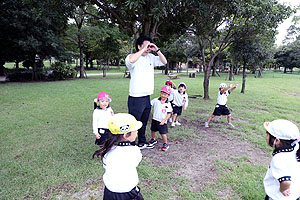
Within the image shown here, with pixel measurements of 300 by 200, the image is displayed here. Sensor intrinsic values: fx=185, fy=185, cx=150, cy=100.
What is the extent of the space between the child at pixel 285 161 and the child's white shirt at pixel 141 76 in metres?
2.05

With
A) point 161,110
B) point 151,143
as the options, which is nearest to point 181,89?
point 161,110

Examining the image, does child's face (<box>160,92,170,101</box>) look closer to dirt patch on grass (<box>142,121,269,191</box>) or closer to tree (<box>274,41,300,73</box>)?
dirt patch on grass (<box>142,121,269,191</box>)

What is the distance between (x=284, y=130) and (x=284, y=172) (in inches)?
14.4

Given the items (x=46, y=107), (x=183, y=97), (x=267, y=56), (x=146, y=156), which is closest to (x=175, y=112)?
(x=183, y=97)

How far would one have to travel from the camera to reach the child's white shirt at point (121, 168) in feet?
5.46

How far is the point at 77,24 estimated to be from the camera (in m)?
19.7

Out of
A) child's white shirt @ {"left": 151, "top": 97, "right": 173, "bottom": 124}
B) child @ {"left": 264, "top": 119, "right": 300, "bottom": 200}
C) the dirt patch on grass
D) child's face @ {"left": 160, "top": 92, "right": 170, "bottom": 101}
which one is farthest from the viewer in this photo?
child's white shirt @ {"left": 151, "top": 97, "right": 173, "bottom": 124}

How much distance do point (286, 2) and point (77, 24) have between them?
1856 centimetres

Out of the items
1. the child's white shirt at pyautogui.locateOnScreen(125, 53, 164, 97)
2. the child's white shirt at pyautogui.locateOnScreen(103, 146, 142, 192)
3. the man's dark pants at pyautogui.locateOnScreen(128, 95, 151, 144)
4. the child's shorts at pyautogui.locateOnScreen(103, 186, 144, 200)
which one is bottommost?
the child's shorts at pyautogui.locateOnScreen(103, 186, 144, 200)

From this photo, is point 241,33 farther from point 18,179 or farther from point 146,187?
point 18,179

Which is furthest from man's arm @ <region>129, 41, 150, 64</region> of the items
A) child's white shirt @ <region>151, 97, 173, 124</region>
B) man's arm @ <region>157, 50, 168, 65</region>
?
child's white shirt @ <region>151, 97, 173, 124</region>

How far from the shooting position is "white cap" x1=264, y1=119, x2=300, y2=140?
1634mm

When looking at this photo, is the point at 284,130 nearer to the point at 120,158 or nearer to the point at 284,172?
the point at 284,172

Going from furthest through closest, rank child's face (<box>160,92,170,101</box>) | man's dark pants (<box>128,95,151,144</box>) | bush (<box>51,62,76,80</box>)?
bush (<box>51,62,76,80</box>) → child's face (<box>160,92,170,101</box>) → man's dark pants (<box>128,95,151,144</box>)
